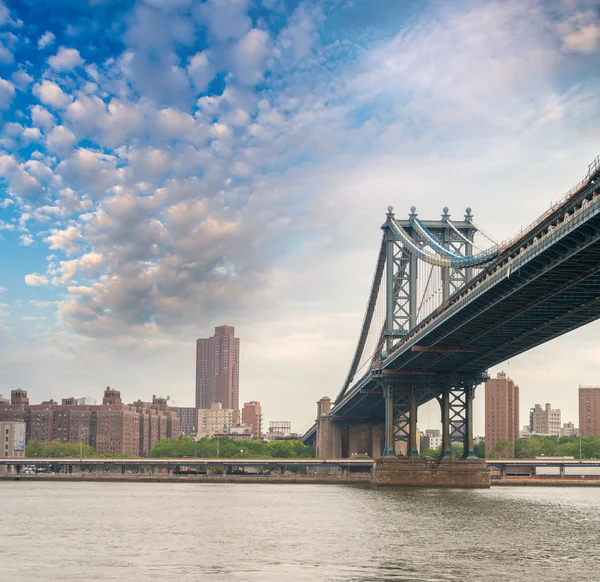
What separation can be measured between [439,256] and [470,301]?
976 inches

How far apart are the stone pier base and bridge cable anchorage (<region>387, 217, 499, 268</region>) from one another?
18.9 metres

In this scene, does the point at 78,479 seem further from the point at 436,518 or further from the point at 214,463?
the point at 436,518

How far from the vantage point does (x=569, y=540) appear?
150ft

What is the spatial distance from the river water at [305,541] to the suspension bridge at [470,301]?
1163cm

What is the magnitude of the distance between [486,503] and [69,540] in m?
34.3

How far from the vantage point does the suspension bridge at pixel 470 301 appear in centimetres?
4822

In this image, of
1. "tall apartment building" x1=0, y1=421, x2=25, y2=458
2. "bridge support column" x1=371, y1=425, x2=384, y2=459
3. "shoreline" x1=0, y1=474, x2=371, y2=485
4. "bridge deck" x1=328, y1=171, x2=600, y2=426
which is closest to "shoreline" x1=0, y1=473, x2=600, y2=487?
"shoreline" x1=0, y1=474, x2=371, y2=485

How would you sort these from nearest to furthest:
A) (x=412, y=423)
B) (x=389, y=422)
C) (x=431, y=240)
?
1. (x=431, y=240)
2. (x=412, y=423)
3. (x=389, y=422)

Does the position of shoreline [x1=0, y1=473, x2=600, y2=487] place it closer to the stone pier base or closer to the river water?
the stone pier base

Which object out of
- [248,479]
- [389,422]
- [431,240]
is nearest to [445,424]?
[389,422]

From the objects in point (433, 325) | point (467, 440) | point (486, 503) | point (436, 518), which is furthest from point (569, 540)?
point (467, 440)

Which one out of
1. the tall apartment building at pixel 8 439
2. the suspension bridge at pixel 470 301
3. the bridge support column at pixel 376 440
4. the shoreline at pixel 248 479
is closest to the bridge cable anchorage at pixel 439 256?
the suspension bridge at pixel 470 301

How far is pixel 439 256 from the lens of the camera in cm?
8838

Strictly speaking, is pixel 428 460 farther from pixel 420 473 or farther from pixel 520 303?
pixel 520 303
